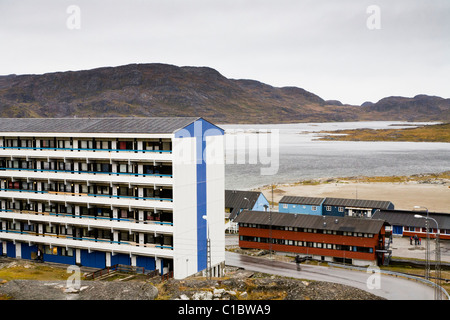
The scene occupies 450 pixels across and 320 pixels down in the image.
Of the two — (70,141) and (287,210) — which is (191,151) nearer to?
(70,141)

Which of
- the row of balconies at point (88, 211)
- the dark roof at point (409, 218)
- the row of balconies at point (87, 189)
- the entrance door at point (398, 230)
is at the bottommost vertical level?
the entrance door at point (398, 230)

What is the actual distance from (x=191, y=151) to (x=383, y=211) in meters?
52.6

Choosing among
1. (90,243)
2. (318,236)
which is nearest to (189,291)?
(90,243)

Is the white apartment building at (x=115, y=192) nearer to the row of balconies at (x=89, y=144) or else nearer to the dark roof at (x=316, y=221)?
the row of balconies at (x=89, y=144)

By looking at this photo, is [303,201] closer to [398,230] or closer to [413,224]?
[398,230]

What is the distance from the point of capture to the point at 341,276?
190ft

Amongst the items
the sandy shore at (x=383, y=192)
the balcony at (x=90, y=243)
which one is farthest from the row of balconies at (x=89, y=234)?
the sandy shore at (x=383, y=192)

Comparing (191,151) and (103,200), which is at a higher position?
(191,151)

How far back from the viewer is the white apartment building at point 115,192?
5016 centimetres

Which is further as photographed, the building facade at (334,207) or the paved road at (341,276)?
the building facade at (334,207)

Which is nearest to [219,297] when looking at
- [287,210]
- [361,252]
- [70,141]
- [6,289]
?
[6,289]

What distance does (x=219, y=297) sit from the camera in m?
34.8

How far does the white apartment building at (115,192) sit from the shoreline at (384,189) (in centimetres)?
6968

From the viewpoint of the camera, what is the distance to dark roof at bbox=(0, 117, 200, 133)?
168 feet
